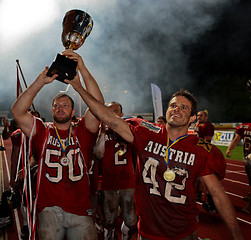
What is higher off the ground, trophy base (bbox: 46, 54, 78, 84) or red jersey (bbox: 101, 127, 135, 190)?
trophy base (bbox: 46, 54, 78, 84)

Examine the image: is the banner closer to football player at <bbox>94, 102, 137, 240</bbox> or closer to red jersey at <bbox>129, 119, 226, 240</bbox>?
football player at <bbox>94, 102, 137, 240</bbox>

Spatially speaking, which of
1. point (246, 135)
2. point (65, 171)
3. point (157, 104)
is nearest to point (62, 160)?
point (65, 171)

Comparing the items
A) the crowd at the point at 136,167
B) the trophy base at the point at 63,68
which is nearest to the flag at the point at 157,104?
the crowd at the point at 136,167

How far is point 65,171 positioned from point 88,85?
101 cm

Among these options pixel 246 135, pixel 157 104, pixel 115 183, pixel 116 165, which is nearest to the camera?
pixel 115 183

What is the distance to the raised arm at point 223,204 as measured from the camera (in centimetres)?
197

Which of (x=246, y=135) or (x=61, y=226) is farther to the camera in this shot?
(x=246, y=135)

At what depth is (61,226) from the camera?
242cm

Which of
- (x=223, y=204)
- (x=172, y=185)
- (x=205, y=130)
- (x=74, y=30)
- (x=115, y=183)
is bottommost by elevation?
(x=115, y=183)

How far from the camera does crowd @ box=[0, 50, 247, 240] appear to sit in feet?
7.19

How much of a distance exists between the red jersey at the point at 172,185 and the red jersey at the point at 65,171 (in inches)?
26.3

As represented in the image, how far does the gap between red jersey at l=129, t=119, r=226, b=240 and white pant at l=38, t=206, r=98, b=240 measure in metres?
0.59

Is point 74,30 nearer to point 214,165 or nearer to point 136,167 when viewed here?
point 136,167

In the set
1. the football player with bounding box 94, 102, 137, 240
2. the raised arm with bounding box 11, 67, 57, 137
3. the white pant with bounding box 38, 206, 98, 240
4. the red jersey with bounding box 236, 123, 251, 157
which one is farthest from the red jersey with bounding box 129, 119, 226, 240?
the red jersey with bounding box 236, 123, 251, 157
